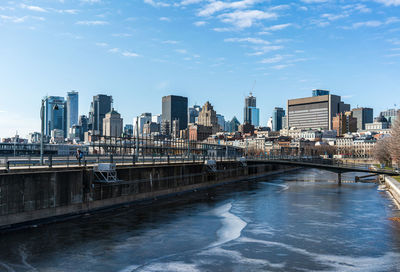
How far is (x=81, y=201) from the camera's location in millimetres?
47375

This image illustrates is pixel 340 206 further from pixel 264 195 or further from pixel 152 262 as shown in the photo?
pixel 152 262

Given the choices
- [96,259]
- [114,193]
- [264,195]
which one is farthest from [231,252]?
[264,195]

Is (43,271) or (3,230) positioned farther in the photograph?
(3,230)

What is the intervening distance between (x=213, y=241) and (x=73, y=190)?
17.7 metres

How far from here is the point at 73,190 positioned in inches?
1809

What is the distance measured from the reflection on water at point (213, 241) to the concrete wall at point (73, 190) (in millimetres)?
1805

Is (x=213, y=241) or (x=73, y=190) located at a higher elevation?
(x=73, y=190)

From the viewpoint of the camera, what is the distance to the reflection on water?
30.5 meters

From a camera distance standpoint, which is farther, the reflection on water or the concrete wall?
Answer: the concrete wall

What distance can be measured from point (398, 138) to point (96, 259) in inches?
2920

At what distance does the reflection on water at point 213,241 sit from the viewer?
100ft

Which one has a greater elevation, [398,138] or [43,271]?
[398,138]

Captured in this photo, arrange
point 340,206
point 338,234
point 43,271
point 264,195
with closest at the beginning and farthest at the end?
point 43,271, point 338,234, point 340,206, point 264,195

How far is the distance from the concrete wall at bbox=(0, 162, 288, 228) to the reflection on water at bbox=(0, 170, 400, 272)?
181 cm
